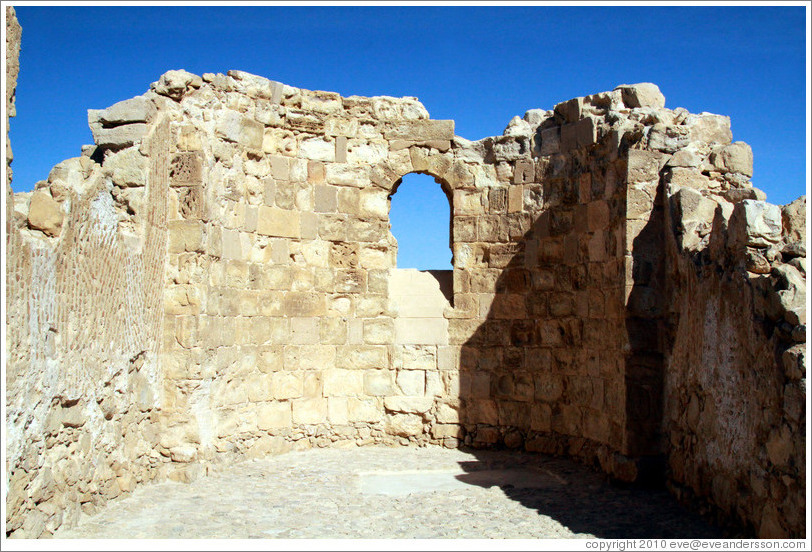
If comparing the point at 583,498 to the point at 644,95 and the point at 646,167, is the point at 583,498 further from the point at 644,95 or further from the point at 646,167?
the point at 644,95

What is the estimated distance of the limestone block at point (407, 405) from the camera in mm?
8781

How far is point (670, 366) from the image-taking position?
257 inches

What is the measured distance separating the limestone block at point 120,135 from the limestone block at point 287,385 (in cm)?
288

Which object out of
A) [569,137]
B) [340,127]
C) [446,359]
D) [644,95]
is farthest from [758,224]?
[340,127]

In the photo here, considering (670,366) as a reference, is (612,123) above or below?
above

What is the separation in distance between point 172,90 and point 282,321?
262 cm

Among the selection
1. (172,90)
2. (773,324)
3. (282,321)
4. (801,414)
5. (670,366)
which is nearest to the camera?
(801,414)

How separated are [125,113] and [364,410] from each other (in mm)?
4039

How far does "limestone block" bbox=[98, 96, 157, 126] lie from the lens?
6809mm

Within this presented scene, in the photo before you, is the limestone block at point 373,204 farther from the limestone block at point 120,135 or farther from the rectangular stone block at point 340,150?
the limestone block at point 120,135

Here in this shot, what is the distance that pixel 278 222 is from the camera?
27.6 feet

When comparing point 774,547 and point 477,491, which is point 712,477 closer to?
point 774,547

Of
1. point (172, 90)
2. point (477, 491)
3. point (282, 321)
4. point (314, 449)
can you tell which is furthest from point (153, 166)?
point (477, 491)

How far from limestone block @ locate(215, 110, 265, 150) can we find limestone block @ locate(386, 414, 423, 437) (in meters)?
3.34
